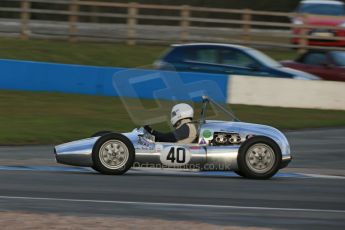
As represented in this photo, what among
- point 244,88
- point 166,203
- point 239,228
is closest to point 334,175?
point 166,203

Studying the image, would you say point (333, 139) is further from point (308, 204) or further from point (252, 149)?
point (308, 204)

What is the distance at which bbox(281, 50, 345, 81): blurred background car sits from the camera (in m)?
24.0

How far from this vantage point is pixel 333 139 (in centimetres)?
1705

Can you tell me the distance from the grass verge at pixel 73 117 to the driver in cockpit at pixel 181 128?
421cm

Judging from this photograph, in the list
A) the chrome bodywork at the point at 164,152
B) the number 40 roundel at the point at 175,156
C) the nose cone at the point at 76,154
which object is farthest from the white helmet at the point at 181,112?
the nose cone at the point at 76,154

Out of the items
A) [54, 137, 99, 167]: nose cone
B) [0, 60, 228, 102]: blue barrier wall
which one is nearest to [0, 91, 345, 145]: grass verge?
[0, 60, 228, 102]: blue barrier wall

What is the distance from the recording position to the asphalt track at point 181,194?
871cm

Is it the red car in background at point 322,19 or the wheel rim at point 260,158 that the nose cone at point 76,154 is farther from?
the red car in background at point 322,19

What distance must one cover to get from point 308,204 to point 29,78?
41.0 ft

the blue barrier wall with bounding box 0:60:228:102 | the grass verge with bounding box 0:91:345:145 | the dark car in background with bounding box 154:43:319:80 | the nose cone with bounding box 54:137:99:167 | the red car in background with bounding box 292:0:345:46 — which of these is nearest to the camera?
the nose cone with bounding box 54:137:99:167

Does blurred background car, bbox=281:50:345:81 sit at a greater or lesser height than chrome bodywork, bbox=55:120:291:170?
greater

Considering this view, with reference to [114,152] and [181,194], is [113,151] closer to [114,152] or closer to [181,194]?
[114,152]

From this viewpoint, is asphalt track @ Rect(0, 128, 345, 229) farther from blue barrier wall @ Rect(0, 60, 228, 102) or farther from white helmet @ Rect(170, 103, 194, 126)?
blue barrier wall @ Rect(0, 60, 228, 102)

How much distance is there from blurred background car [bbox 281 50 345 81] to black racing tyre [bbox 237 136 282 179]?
12.8 meters
